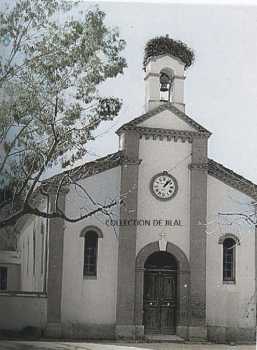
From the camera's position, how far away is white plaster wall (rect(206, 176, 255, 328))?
333 cm

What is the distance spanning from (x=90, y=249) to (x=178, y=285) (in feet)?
1.69

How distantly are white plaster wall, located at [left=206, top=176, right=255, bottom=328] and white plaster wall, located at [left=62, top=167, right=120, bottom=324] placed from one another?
516 mm

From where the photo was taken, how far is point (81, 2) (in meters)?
3.32

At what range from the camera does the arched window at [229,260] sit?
336 centimetres

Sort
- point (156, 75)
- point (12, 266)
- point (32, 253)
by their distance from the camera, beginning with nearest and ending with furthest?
point (12, 266) → point (32, 253) → point (156, 75)

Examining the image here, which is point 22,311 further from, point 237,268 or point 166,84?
point 166,84

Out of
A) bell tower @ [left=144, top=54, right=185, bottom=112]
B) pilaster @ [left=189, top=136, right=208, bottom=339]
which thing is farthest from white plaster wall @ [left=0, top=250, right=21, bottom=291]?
bell tower @ [left=144, top=54, right=185, bottom=112]

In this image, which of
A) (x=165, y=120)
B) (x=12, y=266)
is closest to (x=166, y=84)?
(x=165, y=120)

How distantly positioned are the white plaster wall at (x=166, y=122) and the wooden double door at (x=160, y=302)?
78 cm

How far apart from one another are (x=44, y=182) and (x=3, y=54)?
0.71 m

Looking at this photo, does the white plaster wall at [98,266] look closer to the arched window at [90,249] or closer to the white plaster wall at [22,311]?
the arched window at [90,249]

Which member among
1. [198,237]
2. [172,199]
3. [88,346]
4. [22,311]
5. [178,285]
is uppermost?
[172,199]

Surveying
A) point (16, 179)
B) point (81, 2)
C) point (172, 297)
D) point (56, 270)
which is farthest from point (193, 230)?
point (81, 2)

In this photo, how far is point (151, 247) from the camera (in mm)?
3324
